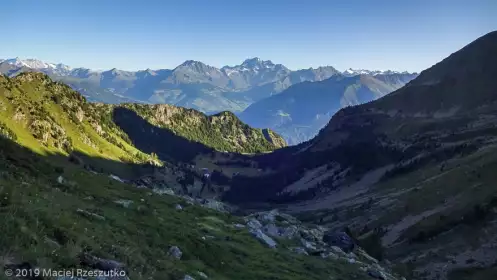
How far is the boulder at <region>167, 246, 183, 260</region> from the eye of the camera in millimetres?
33031

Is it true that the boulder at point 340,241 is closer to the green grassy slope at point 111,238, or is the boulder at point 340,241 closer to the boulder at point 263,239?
the green grassy slope at point 111,238

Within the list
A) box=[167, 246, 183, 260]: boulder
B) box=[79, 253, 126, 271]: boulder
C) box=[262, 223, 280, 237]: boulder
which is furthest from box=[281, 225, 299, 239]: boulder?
box=[79, 253, 126, 271]: boulder

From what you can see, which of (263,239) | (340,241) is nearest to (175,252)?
(263,239)

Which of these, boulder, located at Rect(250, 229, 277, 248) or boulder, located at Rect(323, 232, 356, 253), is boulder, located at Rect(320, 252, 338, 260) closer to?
boulder, located at Rect(250, 229, 277, 248)

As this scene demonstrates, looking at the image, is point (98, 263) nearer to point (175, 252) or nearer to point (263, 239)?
point (175, 252)

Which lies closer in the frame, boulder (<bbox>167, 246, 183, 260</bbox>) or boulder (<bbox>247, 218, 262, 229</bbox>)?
boulder (<bbox>167, 246, 183, 260</bbox>)

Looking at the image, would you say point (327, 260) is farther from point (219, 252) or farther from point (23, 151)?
point (23, 151)

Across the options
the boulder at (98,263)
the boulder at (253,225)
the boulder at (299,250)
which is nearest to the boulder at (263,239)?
the boulder at (299,250)

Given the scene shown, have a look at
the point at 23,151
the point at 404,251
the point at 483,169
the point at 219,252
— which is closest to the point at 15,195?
the point at 219,252

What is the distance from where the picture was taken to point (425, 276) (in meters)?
129

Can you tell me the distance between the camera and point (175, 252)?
34.0m

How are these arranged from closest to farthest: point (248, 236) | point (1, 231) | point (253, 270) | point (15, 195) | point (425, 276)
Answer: point (1, 231)
point (15, 195)
point (253, 270)
point (248, 236)
point (425, 276)

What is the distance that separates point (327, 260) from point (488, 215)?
395ft

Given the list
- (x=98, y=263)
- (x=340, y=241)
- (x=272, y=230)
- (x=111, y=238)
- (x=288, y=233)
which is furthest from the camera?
(x=340, y=241)
